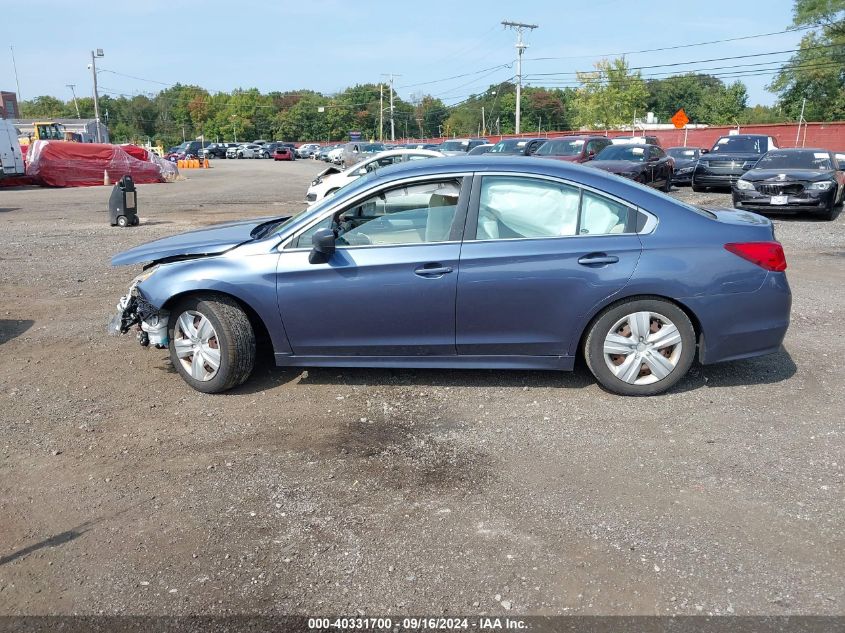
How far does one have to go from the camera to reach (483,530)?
11.4ft

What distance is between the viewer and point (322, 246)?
15.8 ft

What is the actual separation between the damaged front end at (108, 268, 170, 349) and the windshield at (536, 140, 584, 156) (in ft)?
61.6

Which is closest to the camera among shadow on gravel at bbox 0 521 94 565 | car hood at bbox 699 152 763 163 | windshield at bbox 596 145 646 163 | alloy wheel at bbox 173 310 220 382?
shadow on gravel at bbox 0 521 94 565

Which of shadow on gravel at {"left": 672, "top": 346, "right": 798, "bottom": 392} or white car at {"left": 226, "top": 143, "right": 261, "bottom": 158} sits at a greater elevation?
white car at {"left": 226, "top": 143, "right": 261, "bottom": 158}

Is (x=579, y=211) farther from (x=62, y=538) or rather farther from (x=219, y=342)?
(x=62, y=538)

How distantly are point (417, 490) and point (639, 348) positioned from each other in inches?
78.5

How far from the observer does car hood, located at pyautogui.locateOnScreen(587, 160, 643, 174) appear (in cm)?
1881

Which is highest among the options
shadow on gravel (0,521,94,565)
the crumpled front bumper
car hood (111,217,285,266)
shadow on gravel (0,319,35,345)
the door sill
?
car hood (111,217,285,266)

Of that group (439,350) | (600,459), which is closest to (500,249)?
(439,350)

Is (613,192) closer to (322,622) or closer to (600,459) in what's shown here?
(600,459)

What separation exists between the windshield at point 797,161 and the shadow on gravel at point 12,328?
14735mm

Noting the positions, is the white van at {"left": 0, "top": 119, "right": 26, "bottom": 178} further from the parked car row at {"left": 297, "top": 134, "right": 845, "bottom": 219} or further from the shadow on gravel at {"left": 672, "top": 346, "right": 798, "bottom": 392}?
the shadow on gravel at {"left": 672, "top": 346, "right": 798, "bottom": 392}

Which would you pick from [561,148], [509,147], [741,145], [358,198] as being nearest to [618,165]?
[561,148]

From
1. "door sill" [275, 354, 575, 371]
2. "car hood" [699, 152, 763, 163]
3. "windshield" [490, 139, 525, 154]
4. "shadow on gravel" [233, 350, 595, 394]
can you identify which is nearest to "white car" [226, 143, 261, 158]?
"windshield" [490, 139, 525, 154]
